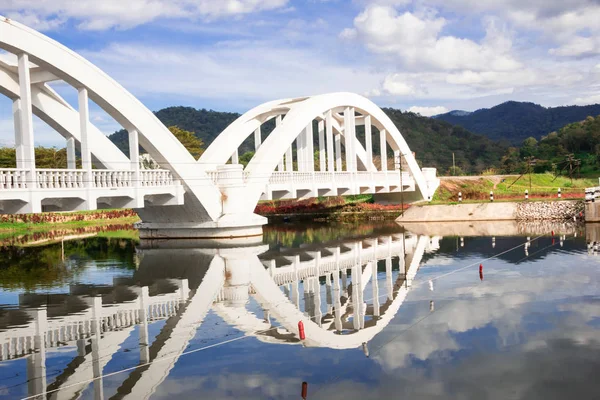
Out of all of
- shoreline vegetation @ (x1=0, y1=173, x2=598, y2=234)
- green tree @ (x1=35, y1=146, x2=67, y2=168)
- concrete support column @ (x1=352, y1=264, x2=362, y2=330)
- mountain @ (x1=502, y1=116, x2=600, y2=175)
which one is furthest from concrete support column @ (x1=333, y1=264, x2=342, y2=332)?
mountain @ (x1=502, y1=116, x2=600, y2=175)

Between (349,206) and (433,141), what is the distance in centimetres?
4979

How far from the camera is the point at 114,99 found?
2198 centimetres

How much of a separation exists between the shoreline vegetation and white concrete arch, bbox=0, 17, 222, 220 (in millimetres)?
14302

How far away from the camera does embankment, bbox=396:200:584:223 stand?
33125 millimetres

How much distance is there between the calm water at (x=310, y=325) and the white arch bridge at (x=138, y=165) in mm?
2903

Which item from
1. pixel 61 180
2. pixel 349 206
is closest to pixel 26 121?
pixel 61 180

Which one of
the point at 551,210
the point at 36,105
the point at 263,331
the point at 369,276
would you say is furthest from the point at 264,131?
the point at 263,331

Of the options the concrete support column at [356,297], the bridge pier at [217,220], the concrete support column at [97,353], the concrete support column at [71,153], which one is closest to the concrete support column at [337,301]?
the concrete support column at [356,297]

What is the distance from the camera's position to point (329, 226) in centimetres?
3650

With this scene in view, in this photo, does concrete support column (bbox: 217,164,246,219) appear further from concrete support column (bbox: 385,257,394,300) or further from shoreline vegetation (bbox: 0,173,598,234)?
shoreline vegetation (bbox: 0,173,598,234)

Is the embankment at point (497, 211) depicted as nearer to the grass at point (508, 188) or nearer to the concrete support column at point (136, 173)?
the grass at point (508, 188)

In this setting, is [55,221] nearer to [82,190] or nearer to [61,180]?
[82,190]

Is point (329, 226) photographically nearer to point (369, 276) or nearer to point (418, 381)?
point (369, 276)

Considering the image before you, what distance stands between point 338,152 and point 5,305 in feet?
90.5
